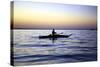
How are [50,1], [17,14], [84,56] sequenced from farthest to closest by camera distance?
[84,56], [50,1], [17,14]

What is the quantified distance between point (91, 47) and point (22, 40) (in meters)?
1.11

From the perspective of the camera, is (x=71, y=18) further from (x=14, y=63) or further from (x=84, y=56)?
(x=14, y=63)

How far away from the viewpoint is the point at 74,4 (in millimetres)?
2832

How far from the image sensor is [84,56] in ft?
9.45

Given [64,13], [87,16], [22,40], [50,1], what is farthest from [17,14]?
[87,16]

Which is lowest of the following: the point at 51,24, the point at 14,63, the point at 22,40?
the point at 14,63

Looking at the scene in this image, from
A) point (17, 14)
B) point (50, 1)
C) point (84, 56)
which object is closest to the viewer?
point (17, 14)

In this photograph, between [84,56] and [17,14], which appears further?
[84,56]

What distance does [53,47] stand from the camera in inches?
106

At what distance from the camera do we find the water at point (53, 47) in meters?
2.52

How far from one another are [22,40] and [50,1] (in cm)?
68

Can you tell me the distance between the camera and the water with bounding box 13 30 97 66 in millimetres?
2520

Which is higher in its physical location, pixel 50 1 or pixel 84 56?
pixel 50 1

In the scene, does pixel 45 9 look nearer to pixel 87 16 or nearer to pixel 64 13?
pixel 64 13
